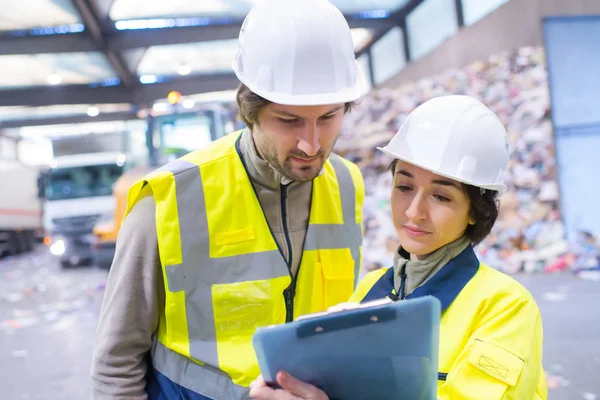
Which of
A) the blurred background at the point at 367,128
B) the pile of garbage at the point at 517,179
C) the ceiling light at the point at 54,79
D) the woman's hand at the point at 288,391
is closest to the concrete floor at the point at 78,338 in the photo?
the blurred background at the point at 367,128

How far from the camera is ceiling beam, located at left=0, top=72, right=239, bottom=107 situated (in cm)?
1190

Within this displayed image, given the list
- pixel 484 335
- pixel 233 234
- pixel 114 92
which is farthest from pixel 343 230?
pixel 114 92

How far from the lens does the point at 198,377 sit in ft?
4.46

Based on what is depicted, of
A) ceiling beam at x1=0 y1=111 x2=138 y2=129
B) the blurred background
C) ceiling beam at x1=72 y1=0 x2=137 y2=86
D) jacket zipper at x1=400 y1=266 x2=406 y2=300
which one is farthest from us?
ceiling beam at x1=0 y1=111 x2=138 y2=129

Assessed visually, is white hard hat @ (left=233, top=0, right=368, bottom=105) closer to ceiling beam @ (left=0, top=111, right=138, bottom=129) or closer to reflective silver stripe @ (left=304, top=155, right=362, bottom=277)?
reflective silver stripe @ (left=304, top=155, right=362, bottom=277)

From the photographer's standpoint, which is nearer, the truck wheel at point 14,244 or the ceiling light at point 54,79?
the ceiling light at point 54,79

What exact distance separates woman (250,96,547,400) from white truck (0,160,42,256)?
Answer: 1272cm

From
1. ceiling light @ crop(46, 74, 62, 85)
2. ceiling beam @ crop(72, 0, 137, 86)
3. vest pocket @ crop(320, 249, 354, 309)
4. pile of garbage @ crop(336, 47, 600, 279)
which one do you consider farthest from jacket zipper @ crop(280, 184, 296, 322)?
ceiling light @ crop(46, 74, 62, 85)

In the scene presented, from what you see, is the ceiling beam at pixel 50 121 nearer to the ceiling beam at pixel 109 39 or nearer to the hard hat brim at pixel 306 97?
the ceiling beam at pixel 109 39

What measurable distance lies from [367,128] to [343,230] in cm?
648

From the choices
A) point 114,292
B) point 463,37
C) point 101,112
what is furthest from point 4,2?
point 114,292

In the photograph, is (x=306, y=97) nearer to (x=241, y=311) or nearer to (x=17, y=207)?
(x=241, y=311)

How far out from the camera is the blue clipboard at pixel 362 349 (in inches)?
30.6

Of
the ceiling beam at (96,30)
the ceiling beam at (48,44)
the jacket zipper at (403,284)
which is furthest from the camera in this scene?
the ceiling beam at (48,44)
